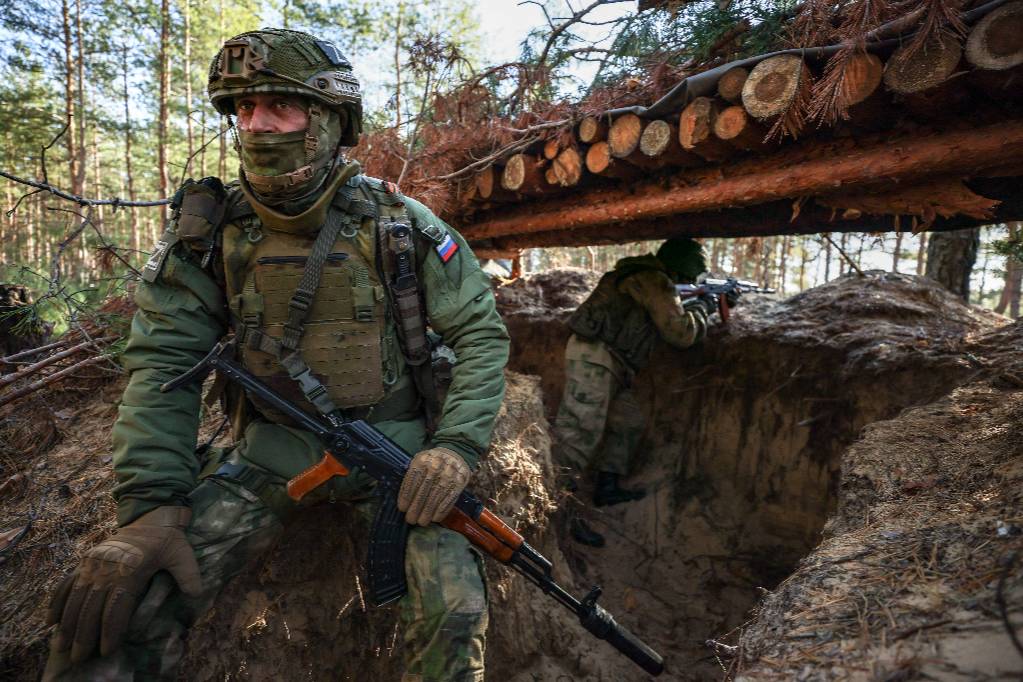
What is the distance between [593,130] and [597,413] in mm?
2528

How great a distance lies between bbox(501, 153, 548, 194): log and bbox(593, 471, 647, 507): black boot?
2.86 metres

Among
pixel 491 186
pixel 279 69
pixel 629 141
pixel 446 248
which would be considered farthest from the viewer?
pixel 491 186

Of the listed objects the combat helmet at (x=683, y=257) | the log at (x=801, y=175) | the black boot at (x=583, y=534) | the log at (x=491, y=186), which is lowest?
the black boot at (x=583, y=534)

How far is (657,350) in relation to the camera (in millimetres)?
5656

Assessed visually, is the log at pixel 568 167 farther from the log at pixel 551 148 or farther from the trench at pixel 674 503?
the trench at pixel 674 503

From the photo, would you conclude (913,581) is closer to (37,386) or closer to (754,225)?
(754,225)

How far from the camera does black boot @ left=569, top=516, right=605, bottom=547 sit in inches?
185

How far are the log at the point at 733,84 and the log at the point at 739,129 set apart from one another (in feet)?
0.17

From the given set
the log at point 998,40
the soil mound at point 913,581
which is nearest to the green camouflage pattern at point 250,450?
the soil mound at point 913,581

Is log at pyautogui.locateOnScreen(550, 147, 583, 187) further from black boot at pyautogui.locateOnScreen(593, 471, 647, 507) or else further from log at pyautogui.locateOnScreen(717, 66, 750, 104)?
black boot at pyautogui.locateOnScreen(593, 471, 647, 507)

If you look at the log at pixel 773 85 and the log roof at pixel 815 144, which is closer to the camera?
the log roof at pixel 815 144

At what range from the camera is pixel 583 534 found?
4742 millimetres

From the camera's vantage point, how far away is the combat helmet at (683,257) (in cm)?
498

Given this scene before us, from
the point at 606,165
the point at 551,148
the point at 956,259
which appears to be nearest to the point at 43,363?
the point at 551,148
